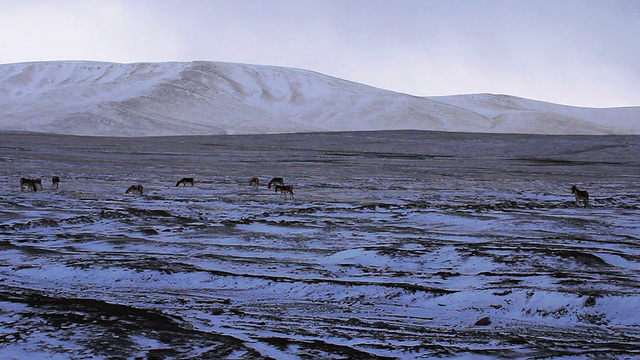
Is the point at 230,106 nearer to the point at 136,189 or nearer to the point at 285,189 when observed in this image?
the point at 136,189

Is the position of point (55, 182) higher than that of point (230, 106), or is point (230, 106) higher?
point (230, 106)

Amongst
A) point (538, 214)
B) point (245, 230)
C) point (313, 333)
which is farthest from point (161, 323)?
point (538, 214)

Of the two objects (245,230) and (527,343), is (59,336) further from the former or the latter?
(245,230)

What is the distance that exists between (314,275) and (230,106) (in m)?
104

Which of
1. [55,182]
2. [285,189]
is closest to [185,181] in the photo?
[55,182]

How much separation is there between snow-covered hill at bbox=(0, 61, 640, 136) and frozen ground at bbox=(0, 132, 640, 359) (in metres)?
75.1

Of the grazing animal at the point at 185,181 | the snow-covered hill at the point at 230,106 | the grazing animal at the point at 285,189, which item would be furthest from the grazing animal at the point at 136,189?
the snow-covered hill at the point at 230,106

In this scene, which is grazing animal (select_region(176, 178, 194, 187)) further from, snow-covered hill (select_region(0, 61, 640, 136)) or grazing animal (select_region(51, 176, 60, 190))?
snow-covered hill (select_region(0, 61, 640, 136))

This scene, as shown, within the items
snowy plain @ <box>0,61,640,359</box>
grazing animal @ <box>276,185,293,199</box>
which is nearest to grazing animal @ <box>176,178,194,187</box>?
snowy plain @ <box>0,61,640,359</box>

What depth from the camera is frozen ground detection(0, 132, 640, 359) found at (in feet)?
22.7

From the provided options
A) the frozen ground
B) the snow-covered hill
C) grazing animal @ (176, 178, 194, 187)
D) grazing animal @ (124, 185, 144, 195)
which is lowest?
the frozen ground

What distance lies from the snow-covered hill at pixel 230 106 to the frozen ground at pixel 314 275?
7511 centimetres

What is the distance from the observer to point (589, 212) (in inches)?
741

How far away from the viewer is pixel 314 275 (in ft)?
33.4
